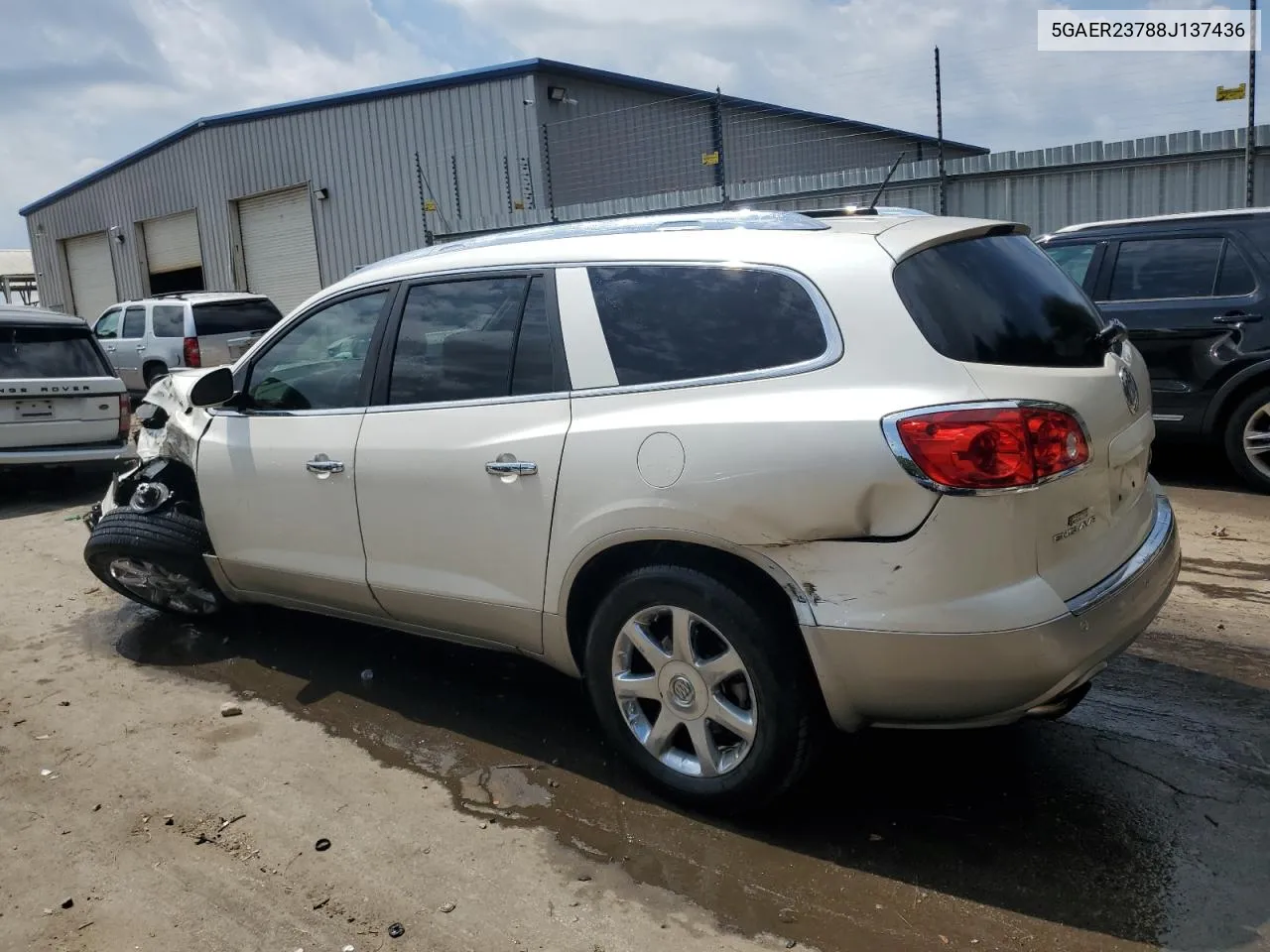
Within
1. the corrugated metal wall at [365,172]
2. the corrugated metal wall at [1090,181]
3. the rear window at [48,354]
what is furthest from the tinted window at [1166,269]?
the corrugated metal wall at [365,172]

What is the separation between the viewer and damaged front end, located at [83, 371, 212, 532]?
482cm

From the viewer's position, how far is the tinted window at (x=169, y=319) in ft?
49.7

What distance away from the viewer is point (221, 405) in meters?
4.67

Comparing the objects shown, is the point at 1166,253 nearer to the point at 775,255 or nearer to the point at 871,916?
the point at 775,255

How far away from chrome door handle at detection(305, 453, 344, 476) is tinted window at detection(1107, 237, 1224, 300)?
595 centimetres

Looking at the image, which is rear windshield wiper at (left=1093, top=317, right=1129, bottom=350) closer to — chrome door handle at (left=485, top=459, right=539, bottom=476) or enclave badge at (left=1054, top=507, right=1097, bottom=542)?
enclave badge at (left=1054, top=507, right=1097, bottom=542)

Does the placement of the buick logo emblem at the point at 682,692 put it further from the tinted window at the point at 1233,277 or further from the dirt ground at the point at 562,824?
the tinted window at the point at 1233,277

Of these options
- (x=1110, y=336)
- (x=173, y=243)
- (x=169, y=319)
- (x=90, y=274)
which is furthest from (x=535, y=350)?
(x=90, y=274)

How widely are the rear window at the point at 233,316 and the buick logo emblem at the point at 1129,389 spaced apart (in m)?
14.0

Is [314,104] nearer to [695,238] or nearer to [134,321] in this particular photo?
[134,321]

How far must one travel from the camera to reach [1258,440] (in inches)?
277

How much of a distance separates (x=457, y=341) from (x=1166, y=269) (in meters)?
5.73

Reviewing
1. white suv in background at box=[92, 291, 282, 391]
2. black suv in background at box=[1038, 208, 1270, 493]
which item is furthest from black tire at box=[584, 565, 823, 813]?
white suv in background at box=[92, 291, 282, 391]

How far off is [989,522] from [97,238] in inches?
1276
